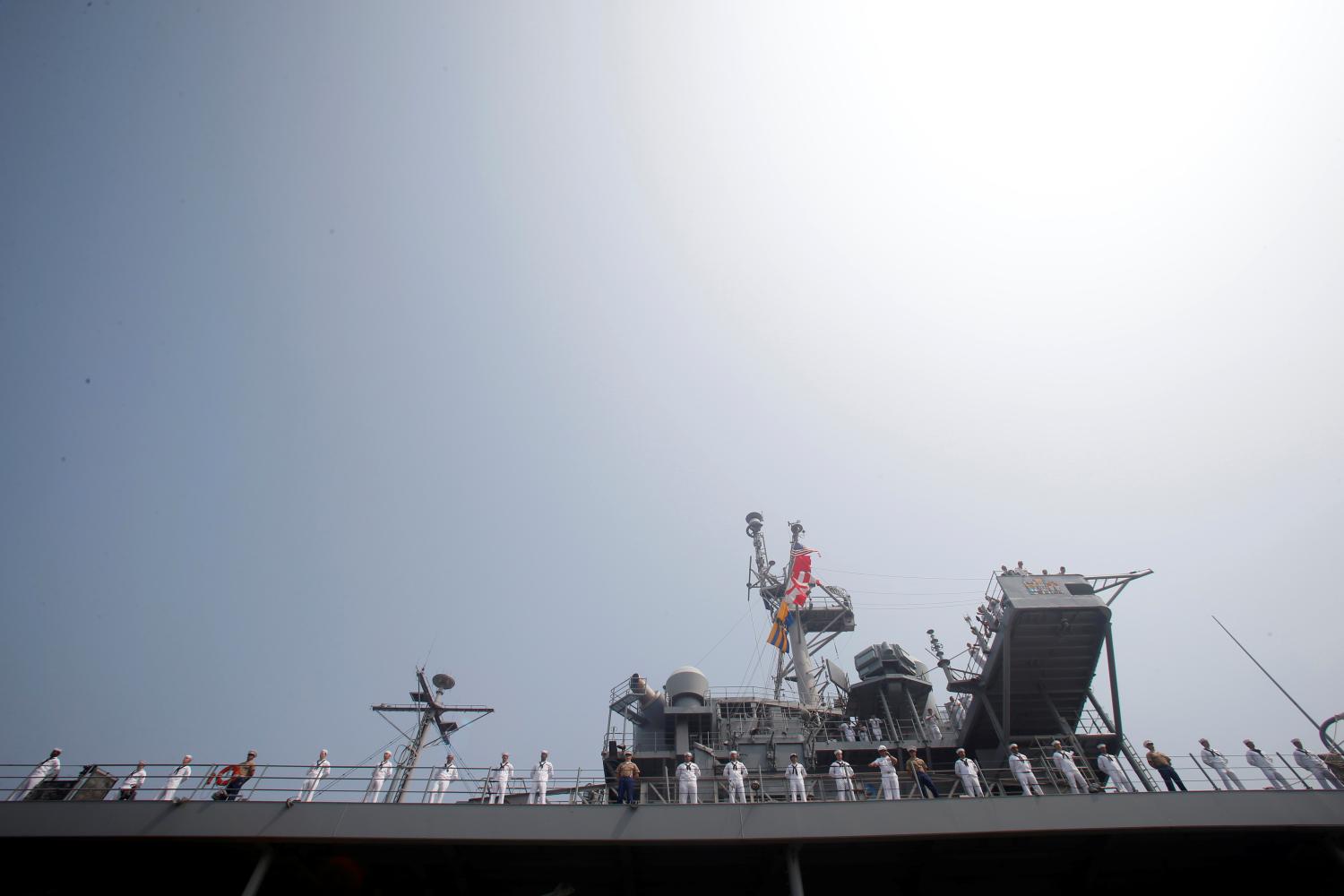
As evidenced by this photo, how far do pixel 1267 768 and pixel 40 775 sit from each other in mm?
23976

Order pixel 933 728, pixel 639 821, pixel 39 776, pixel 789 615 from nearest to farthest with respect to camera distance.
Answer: pixel 639 821 → pixel 39 776 → pixel 933 728 → pixel 789 615

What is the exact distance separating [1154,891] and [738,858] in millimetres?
8322

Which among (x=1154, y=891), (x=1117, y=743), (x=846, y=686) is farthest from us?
(x=846, y=686)

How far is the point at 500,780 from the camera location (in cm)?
1288

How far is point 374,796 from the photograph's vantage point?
491 inches

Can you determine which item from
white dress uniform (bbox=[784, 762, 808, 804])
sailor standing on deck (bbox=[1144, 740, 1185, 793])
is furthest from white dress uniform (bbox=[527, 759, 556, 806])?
sailor standing on deck (bbox=[1144, 740, 1185, 793])

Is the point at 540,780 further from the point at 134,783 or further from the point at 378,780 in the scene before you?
the point at 134,783

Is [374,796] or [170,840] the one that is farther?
[374,796]

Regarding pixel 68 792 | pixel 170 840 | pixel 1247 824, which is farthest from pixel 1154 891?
pixel 68 792

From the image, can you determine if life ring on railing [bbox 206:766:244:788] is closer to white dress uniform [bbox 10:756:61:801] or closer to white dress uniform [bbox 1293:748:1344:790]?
white dress uniform [bbox 10:756:61:801]

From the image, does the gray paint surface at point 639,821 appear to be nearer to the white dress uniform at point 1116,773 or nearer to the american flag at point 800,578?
the white dress uniform at point 1116,773

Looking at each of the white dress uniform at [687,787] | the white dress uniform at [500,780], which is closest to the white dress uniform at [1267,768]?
the white dress uniform at [687,787]

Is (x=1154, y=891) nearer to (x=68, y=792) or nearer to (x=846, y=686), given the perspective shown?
(x=846, y=686)

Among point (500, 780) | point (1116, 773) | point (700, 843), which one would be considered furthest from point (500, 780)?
point (1116, 773)
